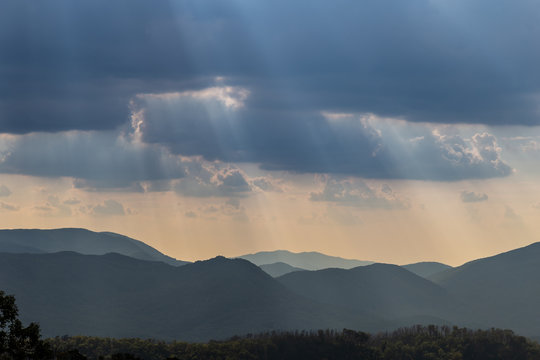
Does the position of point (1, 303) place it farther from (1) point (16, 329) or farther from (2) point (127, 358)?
(2) point (127, 358)

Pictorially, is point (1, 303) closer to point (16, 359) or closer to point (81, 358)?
point (16, 359)

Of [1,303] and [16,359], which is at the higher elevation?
[1,303]

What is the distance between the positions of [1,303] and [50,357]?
39.9 ft

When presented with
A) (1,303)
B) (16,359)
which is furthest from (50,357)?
(1,303)

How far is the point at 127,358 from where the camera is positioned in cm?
12306

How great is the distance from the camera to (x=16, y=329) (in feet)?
377

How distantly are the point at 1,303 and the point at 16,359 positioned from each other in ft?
31.4

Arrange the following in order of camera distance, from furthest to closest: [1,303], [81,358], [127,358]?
[81,358]
[127,358]
[1,303]

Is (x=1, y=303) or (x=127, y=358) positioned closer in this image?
Answer: (x=1, y=303)

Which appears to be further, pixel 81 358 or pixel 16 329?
pixel 81 358

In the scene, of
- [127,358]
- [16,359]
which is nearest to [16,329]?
[16,359]

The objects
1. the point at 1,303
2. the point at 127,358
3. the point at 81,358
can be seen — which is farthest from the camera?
the point at 81,358

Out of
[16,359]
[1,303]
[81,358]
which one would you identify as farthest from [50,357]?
[81,358]

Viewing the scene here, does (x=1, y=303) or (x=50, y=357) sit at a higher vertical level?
(x=1, y=303)
